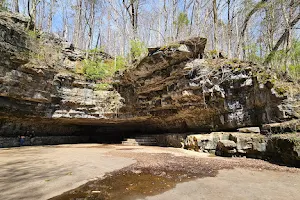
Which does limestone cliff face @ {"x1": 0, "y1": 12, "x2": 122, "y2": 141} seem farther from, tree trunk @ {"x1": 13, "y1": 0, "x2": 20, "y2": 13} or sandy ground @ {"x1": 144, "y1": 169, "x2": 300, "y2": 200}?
sandy ground @ {"x1": 144, "y1": 169, "x2": 300, "y2": 200}

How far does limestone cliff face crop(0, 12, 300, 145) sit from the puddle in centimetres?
615

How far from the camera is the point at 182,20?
1479 centimetres

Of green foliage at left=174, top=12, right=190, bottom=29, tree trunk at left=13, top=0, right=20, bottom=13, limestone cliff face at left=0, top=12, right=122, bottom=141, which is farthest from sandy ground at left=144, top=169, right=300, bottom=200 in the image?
tree trunk at left=13, top=0, right=20, bottom=13

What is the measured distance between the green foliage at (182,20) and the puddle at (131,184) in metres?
13.6

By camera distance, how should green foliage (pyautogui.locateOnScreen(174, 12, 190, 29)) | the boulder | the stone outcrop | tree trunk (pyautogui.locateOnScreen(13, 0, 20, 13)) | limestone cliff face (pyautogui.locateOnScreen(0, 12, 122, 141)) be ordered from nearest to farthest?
the stone outcrop
the boulder
limestone cliff face (pyautogui.locateOnScreen(0, 12, 122, 141))
green foliage (pyautogui.locateOnScreen(174, 12, 190, 29))
tree trunk (pyautogui.locateOnScreen(13, 0, 20, 13))

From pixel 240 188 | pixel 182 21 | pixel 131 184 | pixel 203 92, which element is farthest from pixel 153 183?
pixel 182 21

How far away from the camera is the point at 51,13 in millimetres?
24453

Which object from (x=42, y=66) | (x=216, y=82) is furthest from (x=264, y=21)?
(x=42, y=66)

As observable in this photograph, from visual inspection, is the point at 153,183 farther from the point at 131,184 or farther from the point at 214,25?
the point at 214,25

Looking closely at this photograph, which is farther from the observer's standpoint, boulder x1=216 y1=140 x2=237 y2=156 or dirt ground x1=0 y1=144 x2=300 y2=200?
boulder x1=216 y1=140 x2=237 y2=156

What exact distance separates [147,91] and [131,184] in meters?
10.7

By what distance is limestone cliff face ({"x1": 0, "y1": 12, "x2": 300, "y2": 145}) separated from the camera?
9.48 m

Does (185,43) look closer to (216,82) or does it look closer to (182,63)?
(182,63)

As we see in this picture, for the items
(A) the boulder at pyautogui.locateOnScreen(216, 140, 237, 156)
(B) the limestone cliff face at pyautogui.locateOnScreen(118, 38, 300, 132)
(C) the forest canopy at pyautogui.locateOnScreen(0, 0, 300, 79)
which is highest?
(C) the forest canopy at pyautogui.locateOnScreen(0, 0, 300, 79)
